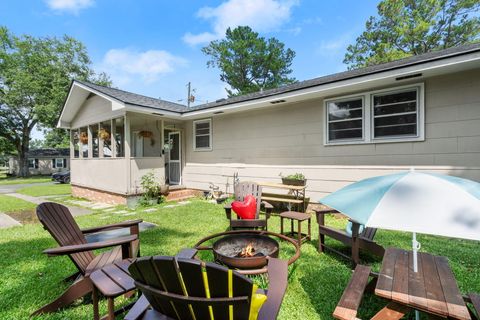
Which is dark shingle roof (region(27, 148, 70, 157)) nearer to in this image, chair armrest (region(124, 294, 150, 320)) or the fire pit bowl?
the fire pit bowl

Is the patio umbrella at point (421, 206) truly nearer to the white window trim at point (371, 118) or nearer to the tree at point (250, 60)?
the white window trim at point (371, 118)

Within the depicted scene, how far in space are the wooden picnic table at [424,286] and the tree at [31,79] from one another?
27.0 metres

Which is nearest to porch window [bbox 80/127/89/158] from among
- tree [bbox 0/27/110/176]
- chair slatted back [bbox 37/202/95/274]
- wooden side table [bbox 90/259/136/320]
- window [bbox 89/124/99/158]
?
window [bbox 89/124/99/158]

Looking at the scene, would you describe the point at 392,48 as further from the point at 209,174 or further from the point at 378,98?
the point at 209,174

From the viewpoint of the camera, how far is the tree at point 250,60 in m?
25.1

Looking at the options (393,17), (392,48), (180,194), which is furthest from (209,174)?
(393,17)

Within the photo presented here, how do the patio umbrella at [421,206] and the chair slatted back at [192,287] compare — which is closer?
the chair slatted back at [192,287]

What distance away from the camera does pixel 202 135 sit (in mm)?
9359

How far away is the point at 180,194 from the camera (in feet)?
29.9

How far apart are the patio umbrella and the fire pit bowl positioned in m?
1.16

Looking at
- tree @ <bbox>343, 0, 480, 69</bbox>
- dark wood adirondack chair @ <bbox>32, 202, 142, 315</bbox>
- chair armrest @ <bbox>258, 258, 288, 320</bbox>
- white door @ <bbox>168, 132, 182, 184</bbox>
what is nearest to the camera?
chair armrest @ <bbox>258, 258, 288, 320</bbox>

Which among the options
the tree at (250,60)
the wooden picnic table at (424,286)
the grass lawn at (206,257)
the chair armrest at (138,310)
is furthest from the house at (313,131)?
the tree at (250,60)

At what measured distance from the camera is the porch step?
8.76m

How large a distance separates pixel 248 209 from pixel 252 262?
6.27 feet
